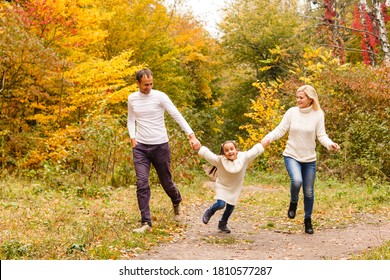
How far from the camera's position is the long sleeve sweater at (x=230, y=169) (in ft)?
24.4

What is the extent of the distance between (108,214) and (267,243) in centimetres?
268

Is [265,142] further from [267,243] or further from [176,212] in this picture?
[176,212]

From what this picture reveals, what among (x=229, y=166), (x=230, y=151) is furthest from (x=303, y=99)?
(x=229, y=166)

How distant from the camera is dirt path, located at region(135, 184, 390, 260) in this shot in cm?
652

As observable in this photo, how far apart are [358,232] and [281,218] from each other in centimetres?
178

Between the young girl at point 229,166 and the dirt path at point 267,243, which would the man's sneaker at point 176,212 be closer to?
the dirt path at point 267,243

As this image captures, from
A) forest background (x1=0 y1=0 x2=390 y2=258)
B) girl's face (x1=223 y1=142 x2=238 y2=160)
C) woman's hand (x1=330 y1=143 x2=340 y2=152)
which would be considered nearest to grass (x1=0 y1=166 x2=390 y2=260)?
forest background (x1=0 y1=0 x2=390 y2=258)

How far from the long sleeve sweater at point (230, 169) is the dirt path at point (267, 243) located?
611 mm

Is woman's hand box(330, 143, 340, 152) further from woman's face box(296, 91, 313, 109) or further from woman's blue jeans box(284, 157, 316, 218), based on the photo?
woman's face box(296, 91, 313, 109)

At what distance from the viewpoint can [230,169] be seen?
744 centimetres

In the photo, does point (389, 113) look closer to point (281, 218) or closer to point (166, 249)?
point (281, 218)

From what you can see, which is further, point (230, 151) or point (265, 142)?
point (265, 142)

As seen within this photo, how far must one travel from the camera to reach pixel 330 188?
14.0m

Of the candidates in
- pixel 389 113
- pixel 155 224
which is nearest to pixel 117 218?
pixel 155 224
